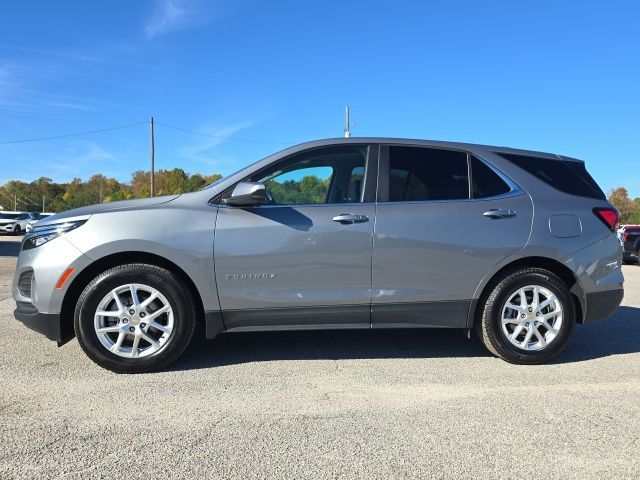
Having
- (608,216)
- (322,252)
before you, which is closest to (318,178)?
(322,252)

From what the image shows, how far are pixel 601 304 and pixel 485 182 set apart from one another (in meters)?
1.41

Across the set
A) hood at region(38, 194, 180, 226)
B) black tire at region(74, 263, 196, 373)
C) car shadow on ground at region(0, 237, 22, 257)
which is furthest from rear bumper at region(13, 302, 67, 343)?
car shadow on ground at region(0, 237, 22, 257)

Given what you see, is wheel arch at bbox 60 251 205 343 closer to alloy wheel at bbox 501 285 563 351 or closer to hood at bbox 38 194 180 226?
hood at bbox 38 194 180 226

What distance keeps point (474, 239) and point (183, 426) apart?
253 centimetres

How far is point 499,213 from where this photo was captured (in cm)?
406

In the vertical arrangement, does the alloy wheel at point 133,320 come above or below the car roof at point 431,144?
below

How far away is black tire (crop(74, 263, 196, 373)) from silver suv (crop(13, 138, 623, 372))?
1 cm

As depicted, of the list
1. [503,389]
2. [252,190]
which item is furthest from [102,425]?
[503,389]

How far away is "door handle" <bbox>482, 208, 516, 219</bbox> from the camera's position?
4.05m

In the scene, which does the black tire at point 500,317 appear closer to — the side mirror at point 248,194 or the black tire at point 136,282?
the side mirror at point 248,194

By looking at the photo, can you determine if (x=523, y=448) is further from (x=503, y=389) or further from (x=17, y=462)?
(x=17, y=462)

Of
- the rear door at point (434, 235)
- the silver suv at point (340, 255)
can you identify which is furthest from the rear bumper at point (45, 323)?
the rear door at point (434, 235)

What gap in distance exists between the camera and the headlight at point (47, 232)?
372 centimetres

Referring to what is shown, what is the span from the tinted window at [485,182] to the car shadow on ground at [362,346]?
55.1 inches
